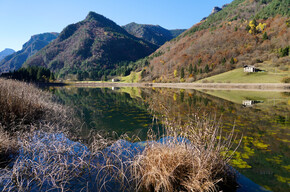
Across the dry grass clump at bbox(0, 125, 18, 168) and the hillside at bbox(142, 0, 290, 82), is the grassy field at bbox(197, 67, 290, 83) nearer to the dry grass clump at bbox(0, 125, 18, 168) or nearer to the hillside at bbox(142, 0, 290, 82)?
the hillside at bbox(142, 0, 290, 82)

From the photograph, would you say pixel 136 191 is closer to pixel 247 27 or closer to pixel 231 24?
pixel 247 27

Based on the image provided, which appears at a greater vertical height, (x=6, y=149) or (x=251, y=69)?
(x=251, y=69)

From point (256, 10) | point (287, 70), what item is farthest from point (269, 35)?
point (256, 10)

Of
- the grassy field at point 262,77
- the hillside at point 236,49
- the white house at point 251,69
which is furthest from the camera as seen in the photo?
the hillside at point 236,49

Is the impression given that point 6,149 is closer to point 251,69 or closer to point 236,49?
point 251,69

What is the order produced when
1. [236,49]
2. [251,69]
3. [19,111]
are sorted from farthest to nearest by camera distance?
[236,49]
[251,69]
[19,111]

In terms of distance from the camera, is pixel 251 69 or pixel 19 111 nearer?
pixel 19 111

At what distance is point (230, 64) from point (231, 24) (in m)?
95.4

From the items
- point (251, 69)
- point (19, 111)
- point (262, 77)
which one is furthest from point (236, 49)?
point (19, 111)

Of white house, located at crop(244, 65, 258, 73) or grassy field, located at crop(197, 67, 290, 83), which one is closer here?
grassy field, located at crop(197, 67, 290, 83)

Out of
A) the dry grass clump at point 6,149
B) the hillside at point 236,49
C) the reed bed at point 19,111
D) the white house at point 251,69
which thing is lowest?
the dry grass clump at point 6,149

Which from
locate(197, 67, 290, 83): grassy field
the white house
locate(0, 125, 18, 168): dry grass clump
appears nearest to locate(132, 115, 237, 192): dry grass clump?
locate(0, 125, 18, 168): dry grass clump

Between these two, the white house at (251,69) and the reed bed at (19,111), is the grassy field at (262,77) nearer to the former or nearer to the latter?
the white house at (251,69)

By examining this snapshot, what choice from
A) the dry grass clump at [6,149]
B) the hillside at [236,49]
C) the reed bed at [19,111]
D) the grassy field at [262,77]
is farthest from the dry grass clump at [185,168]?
the hillside at [236,49]
